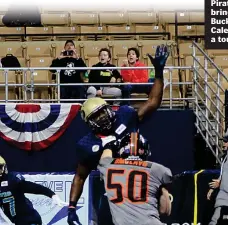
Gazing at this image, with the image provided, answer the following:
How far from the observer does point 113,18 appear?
16453 millimetres

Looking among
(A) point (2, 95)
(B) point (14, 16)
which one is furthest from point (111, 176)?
(B) point (14, 16)

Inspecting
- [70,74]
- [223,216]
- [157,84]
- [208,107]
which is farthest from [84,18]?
[157,84]

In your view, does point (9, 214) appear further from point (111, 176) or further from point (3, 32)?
point (3, 32)

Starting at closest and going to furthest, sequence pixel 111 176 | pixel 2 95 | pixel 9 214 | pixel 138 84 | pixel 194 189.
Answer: pixel 111 176, pixel 9 214, pixel 194 189, pixel 138 84, pixel 2 95

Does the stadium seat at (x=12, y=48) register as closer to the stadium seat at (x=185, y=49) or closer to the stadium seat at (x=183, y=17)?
the stadium seat at (x=185, y=49)

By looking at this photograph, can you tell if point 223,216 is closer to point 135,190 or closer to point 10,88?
point 135,190

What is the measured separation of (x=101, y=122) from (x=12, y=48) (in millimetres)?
8280

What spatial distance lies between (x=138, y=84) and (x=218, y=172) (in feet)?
6.62

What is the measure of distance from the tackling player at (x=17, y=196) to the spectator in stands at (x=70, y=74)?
9.46 feet

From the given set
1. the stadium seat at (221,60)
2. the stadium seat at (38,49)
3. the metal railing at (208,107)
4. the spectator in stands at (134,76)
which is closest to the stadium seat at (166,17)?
the stadium seat at (221,60)

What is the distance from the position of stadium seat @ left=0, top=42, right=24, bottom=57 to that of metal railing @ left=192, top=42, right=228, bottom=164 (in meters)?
3.58

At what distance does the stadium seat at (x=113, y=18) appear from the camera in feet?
53.8

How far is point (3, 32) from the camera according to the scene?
625 inches

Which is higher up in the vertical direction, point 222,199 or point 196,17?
point 196,17
